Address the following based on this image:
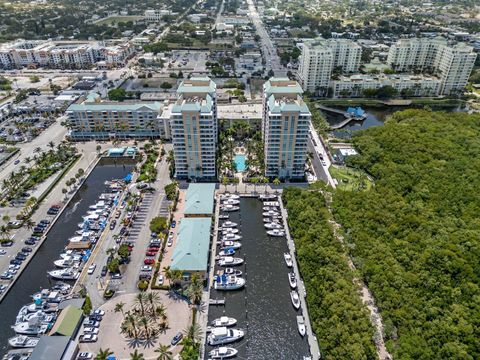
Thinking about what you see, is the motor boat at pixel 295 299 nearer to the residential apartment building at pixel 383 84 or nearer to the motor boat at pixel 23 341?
the motor boat at pixel 23 341

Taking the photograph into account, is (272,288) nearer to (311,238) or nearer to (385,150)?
(311,238)

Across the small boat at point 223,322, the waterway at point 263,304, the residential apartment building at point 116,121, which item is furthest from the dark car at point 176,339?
the residential apartment building at point 116,121

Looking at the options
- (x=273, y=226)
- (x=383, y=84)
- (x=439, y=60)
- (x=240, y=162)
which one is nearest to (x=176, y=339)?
(x=273, y=226)

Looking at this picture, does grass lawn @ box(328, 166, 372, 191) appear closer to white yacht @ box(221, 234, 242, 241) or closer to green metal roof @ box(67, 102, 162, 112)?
white yacht @ box(221, 234, 242, 241)

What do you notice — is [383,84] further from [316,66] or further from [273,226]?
[273,226]

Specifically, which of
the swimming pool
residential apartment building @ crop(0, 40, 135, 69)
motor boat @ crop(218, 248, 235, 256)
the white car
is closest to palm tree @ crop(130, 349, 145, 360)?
the white car
